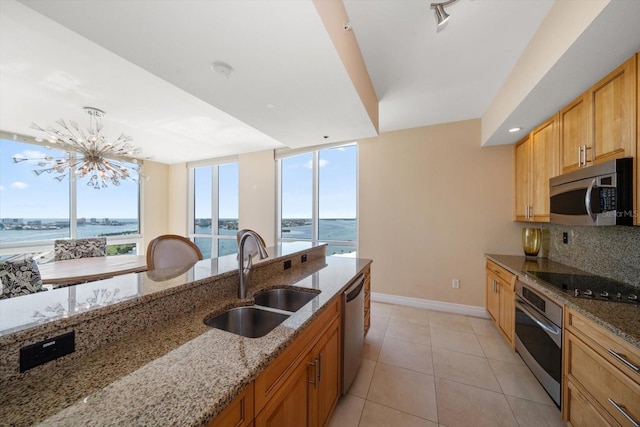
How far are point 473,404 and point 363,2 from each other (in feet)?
9.62

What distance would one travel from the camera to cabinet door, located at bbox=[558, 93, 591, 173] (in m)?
1.75

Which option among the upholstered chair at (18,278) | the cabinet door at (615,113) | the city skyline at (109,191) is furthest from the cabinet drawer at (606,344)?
the upholstered chair at (18,278)

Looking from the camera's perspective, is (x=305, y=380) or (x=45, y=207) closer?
(x=305, y=380)

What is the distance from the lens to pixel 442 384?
6.33 feet

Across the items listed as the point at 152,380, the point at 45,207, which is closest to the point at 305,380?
the point at 152,380

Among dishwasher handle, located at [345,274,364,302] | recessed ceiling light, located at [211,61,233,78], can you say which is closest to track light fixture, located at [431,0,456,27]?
recessed ceiling light, located at [211,61,233,78]

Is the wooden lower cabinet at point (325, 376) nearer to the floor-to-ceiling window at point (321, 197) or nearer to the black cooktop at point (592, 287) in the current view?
the black cooktop at point (592, 287)

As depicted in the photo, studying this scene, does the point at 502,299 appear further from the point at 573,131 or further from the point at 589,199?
the point at 573,131

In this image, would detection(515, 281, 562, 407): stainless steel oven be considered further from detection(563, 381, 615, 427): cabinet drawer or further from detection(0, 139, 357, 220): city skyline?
detection(0, 139, 357, 220): city skyline

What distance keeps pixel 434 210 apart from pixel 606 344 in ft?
7.52

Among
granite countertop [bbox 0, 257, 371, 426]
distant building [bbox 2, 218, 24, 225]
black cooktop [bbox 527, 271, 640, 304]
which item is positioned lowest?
black cooktop [bbox 527, 271, 640, 304]

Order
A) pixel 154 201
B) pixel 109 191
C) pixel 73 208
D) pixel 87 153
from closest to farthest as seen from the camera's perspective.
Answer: pixel 87 153 < pixel 73 208 < pixel 109 191 < pixel 154 201

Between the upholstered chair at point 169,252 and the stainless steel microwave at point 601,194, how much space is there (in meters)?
2.89

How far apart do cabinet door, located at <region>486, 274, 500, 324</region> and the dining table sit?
13.3 ft
